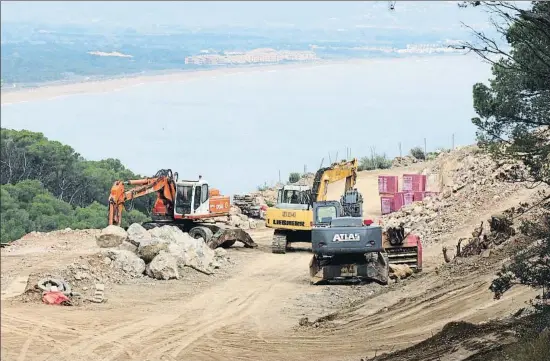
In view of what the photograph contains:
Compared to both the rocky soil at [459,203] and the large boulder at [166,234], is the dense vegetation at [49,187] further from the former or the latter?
the large boulder at [166,234]

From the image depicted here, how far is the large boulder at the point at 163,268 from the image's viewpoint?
24812mm

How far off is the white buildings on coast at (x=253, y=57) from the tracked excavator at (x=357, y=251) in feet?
65.0

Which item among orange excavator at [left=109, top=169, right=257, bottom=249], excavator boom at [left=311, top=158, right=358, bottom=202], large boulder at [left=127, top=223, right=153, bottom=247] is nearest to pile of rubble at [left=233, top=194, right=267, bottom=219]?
excavator boom at [left=311, top=158, right=358, bottom=202]

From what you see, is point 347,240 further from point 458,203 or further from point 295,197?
point 458,203

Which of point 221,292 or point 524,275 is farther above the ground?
point 524,275

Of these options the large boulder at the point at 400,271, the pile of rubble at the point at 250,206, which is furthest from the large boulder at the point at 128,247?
the pile of rubble at the point at 250,206

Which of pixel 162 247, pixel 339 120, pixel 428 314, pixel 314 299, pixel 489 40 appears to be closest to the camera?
pixel 489 40

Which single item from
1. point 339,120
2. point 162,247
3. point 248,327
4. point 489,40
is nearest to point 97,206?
point 162,247

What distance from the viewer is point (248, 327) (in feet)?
63.4

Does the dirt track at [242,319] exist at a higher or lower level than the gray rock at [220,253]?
higher

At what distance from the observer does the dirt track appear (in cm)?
1670

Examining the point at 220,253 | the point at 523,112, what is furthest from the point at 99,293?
the point at 523,112

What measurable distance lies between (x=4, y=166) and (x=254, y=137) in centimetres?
3265

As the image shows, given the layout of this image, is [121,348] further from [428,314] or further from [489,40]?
[489,40]
